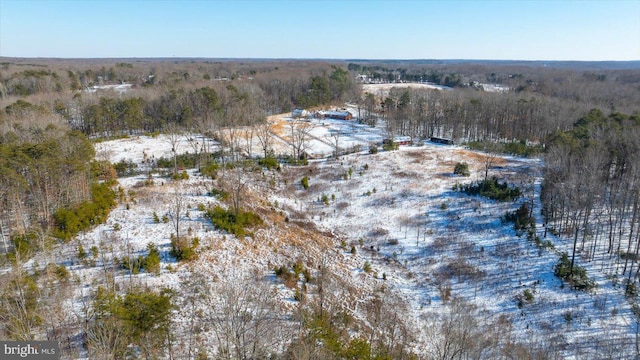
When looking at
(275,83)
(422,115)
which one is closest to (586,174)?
(422,115)

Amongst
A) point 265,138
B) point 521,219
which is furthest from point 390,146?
point 521,219

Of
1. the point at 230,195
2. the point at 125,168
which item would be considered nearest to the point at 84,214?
the point at 230,195

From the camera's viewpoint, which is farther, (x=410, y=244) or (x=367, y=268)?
(x=410, y=244)

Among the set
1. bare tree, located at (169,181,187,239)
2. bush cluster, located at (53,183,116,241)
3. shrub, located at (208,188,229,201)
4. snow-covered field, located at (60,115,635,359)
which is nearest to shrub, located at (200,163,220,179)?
snow-covered field, located at (60,115,635,359)

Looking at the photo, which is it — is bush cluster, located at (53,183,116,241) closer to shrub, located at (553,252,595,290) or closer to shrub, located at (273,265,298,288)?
shrub, located at (273,265,298,288)

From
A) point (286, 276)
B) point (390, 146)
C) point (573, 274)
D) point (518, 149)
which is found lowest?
point (286, 276)

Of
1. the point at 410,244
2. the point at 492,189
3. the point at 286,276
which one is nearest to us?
the point at 286,276

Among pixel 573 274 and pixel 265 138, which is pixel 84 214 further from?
pixel 573 274

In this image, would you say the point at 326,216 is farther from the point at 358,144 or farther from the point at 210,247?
the point at 358,144

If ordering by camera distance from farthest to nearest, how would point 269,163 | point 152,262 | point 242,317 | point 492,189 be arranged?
point 269,163
point 492,189
point 152,262
point 242,317

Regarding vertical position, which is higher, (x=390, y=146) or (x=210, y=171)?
(x=390, y=146)

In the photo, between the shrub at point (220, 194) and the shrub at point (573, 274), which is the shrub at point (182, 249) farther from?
the shrub at point (573, 274)
